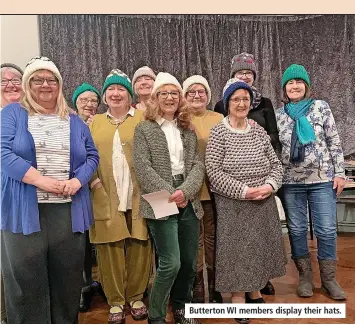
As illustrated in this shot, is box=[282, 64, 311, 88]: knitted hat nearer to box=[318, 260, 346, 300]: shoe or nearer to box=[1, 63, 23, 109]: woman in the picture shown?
box=[318, 260, 346, 300]: shoe

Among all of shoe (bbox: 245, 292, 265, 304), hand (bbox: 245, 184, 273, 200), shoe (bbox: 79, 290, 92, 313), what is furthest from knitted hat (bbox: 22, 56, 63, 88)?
shoe (bbox: 245, 292, 265, 304)

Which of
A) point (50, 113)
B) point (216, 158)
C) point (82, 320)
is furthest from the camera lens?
point (82, 320)

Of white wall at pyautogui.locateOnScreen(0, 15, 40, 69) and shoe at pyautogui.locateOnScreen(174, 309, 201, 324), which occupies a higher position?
white wall at pyautogui.locateOnScreen(0, 15, 40, 69)

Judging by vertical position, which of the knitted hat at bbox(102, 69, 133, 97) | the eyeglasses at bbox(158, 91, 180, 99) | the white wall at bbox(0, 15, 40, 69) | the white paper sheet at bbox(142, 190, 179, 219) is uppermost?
the white wall at bbox(0, 15, 40, 69)

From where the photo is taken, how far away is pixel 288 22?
203cm

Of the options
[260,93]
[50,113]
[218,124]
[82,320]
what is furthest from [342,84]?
[82,320]

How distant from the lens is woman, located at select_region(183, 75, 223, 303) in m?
2.10

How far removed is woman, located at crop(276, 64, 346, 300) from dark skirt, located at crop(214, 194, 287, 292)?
0.30 meters

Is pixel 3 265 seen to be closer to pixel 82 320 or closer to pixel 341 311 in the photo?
pixel 82 320

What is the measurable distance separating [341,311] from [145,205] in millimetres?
1050

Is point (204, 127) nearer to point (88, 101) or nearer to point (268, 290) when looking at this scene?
point (88, 101)

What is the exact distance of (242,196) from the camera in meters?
1.94

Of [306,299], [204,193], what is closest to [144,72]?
[204,193]

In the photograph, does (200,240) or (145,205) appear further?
(200,240)
